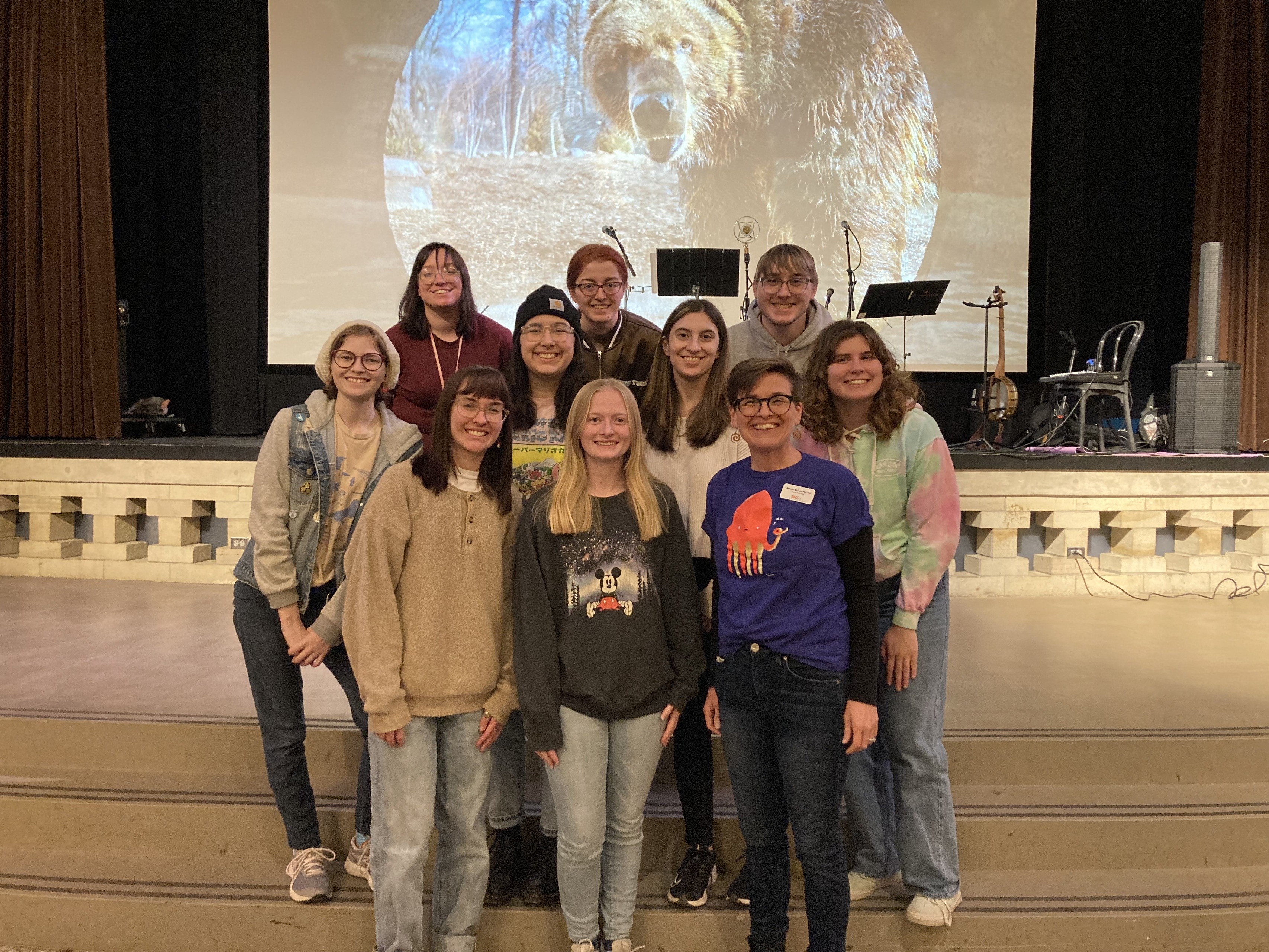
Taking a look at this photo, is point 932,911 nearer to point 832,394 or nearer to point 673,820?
point 673,820

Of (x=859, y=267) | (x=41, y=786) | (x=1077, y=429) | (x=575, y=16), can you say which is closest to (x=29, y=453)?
(x=41, y=786)

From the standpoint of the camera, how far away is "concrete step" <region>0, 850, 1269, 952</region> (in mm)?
2172

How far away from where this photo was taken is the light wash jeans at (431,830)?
190 centimetres

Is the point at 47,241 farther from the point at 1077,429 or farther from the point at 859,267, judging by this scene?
the point at 1077,429

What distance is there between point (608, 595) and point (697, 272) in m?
3.80

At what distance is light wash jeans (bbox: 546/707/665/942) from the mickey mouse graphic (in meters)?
0.25

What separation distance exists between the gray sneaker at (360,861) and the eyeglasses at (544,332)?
1.44 meters

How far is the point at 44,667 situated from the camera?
3305 mm

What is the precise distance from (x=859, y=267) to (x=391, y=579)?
6298 mm

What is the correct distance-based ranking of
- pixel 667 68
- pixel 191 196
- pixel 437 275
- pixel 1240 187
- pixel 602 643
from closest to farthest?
pixel 602 643 → pixel 437 275 → pixel 667 68 → pixel 1240 187 → pixel 191 196

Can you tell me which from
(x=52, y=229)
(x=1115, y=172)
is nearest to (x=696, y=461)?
(x=52, y=229)

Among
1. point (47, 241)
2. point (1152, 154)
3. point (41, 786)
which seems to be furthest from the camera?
point (1152, 154)

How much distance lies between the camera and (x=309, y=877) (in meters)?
2.23

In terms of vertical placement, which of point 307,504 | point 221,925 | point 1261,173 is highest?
point 1261,173
